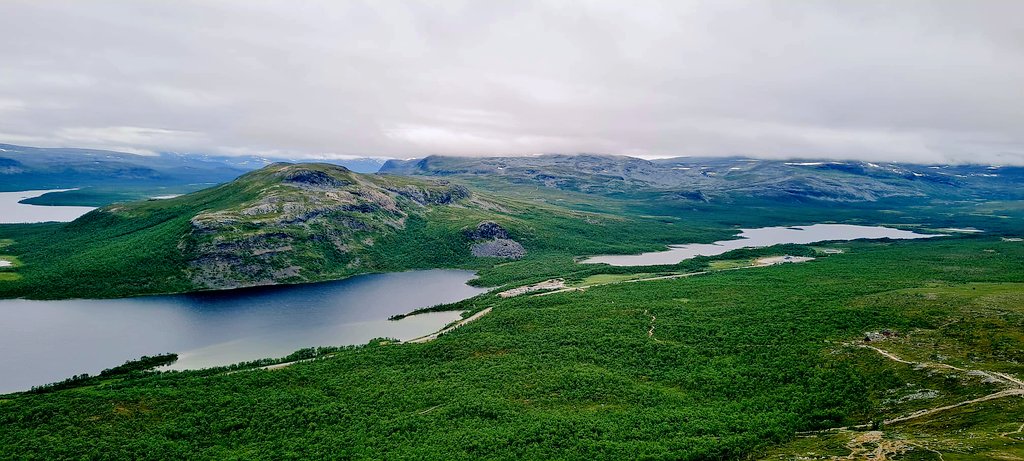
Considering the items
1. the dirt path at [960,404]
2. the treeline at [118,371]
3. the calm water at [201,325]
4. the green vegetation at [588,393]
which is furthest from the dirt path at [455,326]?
the dirt path at [960,404]

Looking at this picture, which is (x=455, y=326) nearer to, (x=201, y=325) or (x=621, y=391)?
(x=621, y=391)

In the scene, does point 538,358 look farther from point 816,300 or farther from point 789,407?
point 816,300

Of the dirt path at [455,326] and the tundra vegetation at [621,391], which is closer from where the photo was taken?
the tundra vegetation at [621,391]

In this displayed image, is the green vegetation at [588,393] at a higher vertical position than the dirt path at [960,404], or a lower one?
lower

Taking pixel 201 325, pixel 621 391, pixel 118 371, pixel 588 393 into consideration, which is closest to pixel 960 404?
pixel 621 391

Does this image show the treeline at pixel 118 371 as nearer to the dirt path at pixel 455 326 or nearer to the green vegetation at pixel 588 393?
the green vegetation at pixel 588 393

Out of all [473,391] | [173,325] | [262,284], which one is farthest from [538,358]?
[262,284]

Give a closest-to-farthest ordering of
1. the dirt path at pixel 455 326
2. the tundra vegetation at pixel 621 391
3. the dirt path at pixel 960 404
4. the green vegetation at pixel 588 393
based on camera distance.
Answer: the tundra vegetation at pixel 621 391
the green vegetation at pixel 588 393
the dirt path at pixel 960 404
the dirt path at pixel 455 326
